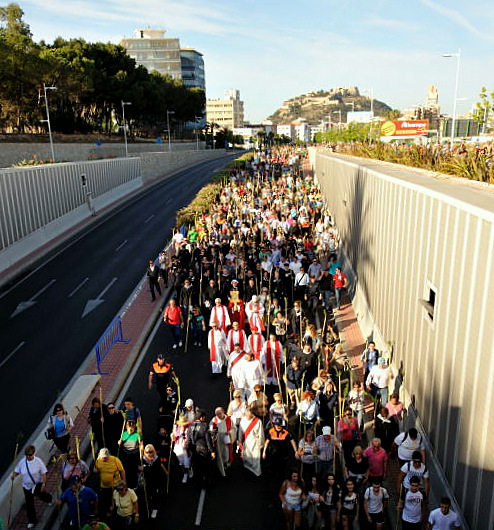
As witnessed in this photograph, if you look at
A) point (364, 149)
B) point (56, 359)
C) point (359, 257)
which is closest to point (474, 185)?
point (359, 257)

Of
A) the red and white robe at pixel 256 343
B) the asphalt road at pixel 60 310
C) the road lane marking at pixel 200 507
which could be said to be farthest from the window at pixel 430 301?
the asphalt road at pixel 60 310

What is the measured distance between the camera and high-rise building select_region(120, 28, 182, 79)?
492 feet

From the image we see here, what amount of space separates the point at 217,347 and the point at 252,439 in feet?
12.0

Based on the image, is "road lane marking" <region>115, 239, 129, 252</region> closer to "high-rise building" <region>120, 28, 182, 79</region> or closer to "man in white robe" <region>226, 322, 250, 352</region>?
"man in white robe" <region>226, 322, 250, 352</region>

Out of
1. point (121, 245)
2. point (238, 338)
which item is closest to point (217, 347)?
point (238, 338)

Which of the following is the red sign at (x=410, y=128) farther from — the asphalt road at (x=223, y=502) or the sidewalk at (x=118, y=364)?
the asphalt road at (x=223, y=502)

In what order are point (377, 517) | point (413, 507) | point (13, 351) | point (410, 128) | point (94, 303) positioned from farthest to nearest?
point (410, 128)
point (94, 303)
point (13, 351)
point (377, 517)
point (413, 507)

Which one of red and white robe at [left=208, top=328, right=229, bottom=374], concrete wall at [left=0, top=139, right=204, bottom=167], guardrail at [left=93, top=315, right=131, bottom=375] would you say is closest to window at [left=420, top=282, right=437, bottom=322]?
red and white robe at [left=208, top=328, right=229, bottom=374]

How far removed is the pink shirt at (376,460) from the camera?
7.65 m

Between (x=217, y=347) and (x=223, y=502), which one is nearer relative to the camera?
(x=223, y=502)

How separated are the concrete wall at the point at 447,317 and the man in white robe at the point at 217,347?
3.85 metres

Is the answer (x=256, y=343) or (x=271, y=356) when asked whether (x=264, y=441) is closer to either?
(x=271, y=356)

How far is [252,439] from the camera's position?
28.0ft

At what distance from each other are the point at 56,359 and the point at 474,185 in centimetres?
1147
